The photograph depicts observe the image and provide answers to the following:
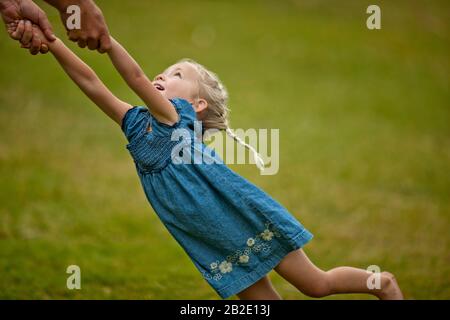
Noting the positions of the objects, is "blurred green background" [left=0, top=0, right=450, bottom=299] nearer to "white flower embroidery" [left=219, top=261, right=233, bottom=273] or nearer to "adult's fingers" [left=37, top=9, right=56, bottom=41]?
"white flower embroidery" [left=219, top=261, right=233, bottom=273]

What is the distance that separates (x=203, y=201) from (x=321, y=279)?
66 centimetres

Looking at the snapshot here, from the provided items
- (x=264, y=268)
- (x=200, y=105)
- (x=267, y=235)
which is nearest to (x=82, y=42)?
(x=200, y=105)

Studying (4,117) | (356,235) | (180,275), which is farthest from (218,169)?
(4,117)

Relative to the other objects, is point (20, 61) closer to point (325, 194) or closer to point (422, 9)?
point (325, 194)

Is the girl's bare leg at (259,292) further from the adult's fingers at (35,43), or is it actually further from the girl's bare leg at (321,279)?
the adult's fingers at (35,43)

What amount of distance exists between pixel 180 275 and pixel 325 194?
213 centimetres

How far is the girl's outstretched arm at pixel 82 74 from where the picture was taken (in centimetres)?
276

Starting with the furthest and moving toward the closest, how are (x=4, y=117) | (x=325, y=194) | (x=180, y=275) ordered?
1. (x=4, y=117)
2. (x=325, y=194)
3. (x=180, y=275)

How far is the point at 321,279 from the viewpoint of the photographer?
9.82ft

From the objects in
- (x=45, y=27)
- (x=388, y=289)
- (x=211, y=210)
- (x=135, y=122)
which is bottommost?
(x=388, y=289)

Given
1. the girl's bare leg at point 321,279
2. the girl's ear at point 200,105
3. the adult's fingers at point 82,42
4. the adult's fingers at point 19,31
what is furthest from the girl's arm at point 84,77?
the girl's bare leg at point 321,279

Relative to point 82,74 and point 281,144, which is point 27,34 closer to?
point 82,74

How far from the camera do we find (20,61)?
898 centimetres
